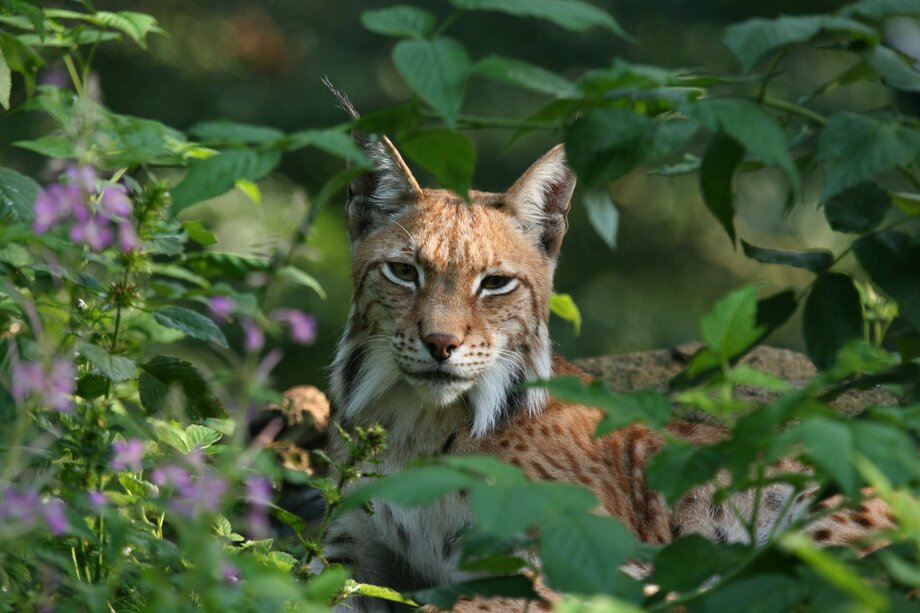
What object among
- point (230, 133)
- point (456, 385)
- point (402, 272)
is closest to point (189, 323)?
point (230, 133)

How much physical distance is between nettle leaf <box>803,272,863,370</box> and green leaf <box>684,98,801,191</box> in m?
0.49

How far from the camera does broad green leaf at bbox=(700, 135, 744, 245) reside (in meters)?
2.49

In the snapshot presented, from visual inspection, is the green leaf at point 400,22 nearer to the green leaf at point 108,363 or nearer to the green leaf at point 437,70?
the green leaf at point 437,70

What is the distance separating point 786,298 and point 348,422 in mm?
1888

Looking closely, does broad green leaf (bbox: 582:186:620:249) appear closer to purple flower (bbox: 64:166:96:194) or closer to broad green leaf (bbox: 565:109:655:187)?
broad green leaf (bbox: 565:109:655:187)

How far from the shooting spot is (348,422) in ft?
14.2

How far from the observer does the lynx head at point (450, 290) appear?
3.98 metres

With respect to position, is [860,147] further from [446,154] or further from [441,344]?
[441,344]

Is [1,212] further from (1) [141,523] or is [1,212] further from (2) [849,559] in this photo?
(2) [849,559]

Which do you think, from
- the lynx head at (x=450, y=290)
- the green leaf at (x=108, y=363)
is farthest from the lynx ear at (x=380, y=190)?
the green leaf at (x=108, y=363)

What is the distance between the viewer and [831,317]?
2.69 metres

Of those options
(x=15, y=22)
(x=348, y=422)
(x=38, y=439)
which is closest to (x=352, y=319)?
(x=348, y=422)

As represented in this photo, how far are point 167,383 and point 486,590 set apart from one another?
1.14 metres

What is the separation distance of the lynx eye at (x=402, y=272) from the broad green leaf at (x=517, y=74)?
6.46 feet
